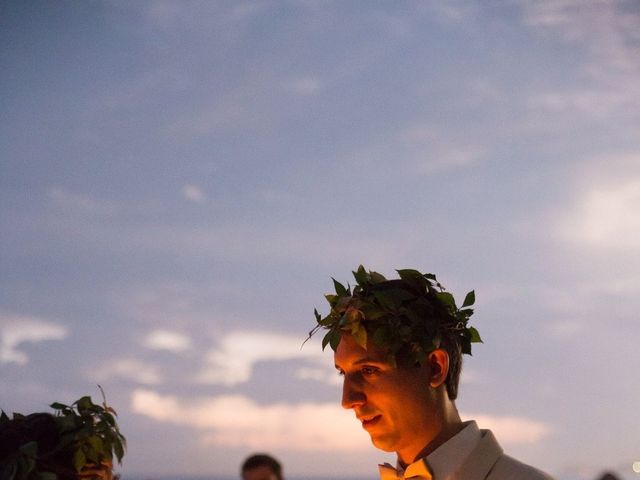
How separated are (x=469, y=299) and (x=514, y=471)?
2.95 feet

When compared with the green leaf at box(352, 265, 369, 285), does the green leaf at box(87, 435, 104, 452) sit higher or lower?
lower

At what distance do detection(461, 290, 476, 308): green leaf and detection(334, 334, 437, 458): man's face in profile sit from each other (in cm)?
47

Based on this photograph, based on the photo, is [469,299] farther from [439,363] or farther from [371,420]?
[371,420]

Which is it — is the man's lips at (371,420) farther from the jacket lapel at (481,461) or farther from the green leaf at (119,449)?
the green leaf at (119,449)

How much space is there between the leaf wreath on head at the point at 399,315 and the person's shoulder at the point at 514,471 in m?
0.60

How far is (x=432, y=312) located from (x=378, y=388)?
532 millimetres

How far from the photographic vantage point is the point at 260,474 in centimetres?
966

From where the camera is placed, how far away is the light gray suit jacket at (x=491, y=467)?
4270 millimetres

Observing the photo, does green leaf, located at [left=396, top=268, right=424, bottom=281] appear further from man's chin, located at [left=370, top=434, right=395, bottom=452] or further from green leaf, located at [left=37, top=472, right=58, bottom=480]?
green leaf, located at [left=37, top=472, right=58, bottom=480]

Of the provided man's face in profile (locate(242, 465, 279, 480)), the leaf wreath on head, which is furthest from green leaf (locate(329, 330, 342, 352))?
man's face in profile (locate(242, 465, 279, 480))

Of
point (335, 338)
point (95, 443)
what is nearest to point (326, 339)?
point (335, 338)

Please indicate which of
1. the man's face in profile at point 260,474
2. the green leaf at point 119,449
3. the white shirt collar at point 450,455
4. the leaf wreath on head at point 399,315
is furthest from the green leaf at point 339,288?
the man's face in profile at point 260,474

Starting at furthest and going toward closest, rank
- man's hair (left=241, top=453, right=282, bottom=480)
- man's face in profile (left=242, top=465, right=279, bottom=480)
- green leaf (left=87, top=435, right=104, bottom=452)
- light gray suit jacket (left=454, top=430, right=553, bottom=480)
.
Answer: man's hair (left=241, top=453, right=282, bottom=480), man's face in profile (left=242, top=465, right=279, bottom=480), light gray suit jacket (left=454, top=430, right=553, bottom=480), green leaf (left=87, top=435, right=104, bottom=452)

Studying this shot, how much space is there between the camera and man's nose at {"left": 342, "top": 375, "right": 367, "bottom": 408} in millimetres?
4395
